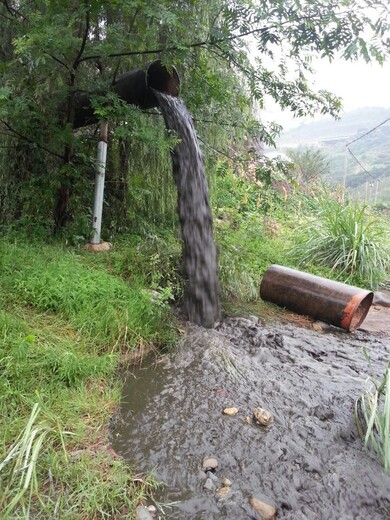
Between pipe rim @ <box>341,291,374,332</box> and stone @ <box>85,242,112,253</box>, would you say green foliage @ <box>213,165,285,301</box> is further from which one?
stone @ <box>85,242,112,253</box>

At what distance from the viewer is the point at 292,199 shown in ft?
27.0

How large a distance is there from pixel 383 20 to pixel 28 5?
289 centimetres

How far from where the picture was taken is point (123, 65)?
12.4ft

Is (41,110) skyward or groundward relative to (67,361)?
skyward

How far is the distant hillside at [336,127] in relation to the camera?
3091 centimetres

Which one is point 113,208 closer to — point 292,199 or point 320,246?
point 320,246

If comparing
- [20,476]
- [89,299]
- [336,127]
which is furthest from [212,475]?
[336,127]

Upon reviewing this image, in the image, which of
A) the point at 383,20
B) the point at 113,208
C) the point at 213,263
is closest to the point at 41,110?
the point at 113,208

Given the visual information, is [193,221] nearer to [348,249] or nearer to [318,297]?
[318,297]

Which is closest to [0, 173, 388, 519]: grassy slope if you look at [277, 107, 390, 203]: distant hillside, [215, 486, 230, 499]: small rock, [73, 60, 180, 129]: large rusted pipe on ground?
[215, 486, 230, 499]: small rock

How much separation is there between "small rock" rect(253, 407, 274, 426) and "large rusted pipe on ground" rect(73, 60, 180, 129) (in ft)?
8.80

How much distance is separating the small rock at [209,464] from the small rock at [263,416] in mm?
354

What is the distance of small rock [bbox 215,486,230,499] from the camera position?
1.47 meters

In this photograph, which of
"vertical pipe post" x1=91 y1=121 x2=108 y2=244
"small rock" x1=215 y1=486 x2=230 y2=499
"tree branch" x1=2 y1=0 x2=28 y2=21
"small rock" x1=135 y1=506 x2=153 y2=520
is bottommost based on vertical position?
"small rock" x1=135 y1=506 x2=153 y2=520
